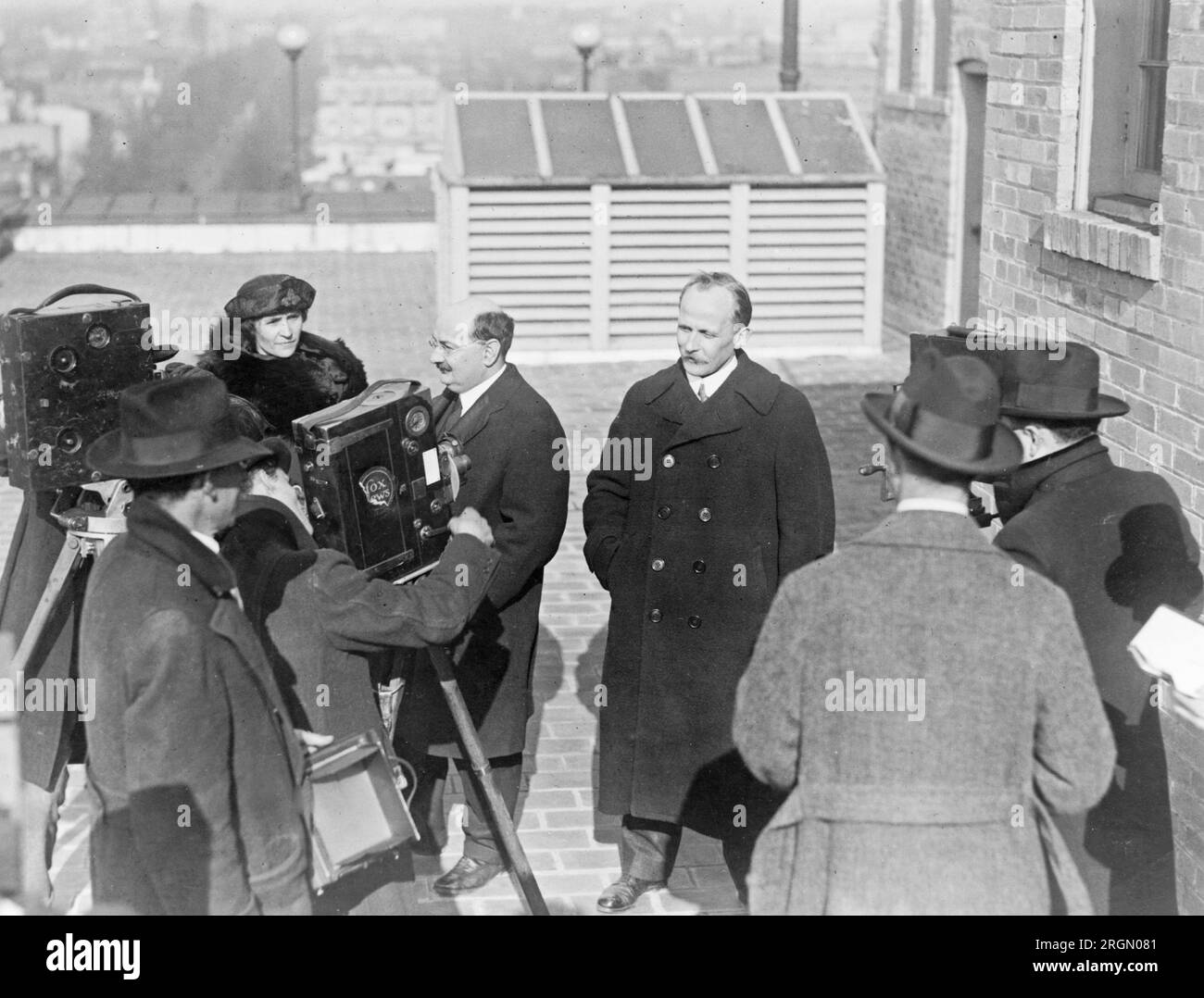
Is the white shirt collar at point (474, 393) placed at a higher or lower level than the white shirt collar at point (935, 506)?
lower

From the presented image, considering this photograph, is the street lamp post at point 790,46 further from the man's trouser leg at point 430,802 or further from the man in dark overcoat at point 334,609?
the man in dark overcoat at point 334,609

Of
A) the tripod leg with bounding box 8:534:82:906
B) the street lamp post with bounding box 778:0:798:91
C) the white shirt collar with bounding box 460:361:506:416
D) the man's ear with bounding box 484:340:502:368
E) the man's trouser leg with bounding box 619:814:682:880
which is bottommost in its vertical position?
the man's trouser leg with bounding box 619:814:682:880

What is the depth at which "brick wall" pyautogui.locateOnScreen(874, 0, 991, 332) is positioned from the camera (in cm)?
1574

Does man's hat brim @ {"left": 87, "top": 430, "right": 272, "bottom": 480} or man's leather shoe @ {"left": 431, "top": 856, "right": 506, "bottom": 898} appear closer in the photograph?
man's hat brim @ {"left": 87, "top": 430, "right": 272, "bottom": 480}

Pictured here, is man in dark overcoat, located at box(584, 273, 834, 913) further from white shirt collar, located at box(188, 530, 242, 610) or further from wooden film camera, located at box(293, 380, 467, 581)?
white shirt collar, located at box(188, 530, 242, 610)

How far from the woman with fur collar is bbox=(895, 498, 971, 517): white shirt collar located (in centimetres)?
315

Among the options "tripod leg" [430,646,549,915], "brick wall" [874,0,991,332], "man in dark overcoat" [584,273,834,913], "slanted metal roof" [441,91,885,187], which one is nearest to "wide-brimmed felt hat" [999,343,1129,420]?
"man in dark overcoat" [584,273,834,913]

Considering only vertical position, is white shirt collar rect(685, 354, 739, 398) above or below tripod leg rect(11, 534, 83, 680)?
above

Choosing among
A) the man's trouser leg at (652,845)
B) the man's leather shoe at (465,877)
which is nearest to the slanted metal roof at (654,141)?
the man's leather shoe at (465,877)

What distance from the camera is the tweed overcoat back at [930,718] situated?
11.1ft

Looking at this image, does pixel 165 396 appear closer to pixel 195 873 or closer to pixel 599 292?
pixel 195 873

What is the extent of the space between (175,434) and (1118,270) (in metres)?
3.52

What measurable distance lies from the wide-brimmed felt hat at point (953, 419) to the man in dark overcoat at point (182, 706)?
4.71ft
